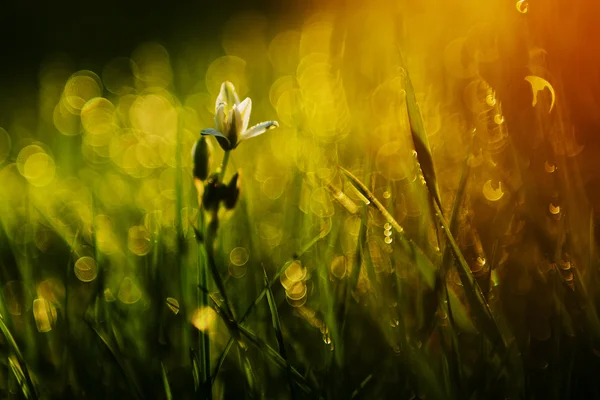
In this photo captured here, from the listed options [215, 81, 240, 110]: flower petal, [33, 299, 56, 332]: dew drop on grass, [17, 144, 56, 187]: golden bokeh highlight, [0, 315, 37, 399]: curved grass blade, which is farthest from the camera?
[17, 144, 56, 187]: golden bokeh highlight

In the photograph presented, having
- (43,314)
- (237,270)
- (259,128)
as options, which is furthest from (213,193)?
(43,314)

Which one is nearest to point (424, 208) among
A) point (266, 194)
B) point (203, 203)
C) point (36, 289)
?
point (203, 203)

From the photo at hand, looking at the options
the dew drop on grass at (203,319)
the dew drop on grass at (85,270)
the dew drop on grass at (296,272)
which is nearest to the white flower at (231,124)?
the dew drop on grass at (296,272)

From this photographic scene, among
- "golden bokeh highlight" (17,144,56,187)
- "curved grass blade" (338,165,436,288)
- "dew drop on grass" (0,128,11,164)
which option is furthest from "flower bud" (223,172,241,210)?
"dew drop on grass" (0,128,11,164)

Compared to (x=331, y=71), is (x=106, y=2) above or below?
above

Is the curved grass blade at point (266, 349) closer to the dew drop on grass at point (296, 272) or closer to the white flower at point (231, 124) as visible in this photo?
the dew drop on grass at point (296, 272)

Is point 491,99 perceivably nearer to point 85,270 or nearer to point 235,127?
point 235,127

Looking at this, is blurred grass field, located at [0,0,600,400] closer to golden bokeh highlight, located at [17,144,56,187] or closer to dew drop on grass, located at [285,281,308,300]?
dew drop on grass, located at [285,281,308,300]

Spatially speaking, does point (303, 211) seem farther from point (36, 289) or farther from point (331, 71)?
point (331, 71)
